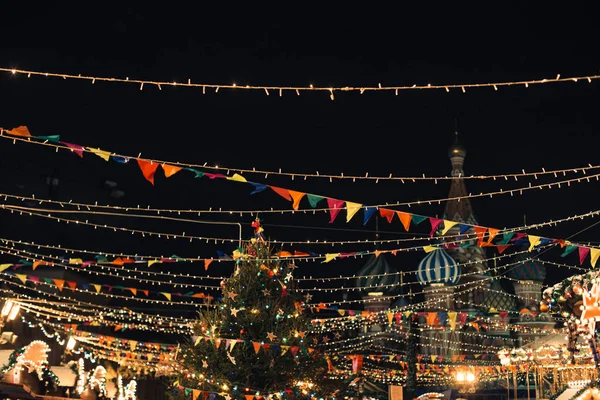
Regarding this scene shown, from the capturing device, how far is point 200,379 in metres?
20.2

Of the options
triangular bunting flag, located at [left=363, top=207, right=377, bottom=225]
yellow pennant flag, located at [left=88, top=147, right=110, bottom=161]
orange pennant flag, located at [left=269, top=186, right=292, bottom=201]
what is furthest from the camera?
triangular bunting flag, located at [left=363, top=207, right=377, bottom=225]

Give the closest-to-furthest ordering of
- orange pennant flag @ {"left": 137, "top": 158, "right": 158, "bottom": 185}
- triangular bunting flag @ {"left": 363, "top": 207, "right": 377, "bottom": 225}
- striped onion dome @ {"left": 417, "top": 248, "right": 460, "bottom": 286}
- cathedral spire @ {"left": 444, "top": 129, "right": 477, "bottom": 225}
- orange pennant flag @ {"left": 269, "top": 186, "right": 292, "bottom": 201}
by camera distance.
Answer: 1. orange pennant flag @ {"left": 137, "top": 158, "right": 158, "bottom": 185}
2. orange pennant flag @ {"left": 269, "top": 186, "right": 292, "bottom": 201}
3. triangular bunting flag @ {"left": 363, "top": 207, "right": 377, "bottom": 225}
4. striped onion dome @ {"left": 417, "top": 248, "right": 460, "bottom": 286}
5. cathedral spire @ {"left": 444, "top": 129, "right": 477, "bottom": 225}

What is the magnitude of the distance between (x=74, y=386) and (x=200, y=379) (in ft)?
25.3

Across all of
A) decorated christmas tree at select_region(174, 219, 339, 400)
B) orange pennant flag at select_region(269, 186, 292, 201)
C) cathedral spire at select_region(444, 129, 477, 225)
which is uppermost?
cathedral spire at select_region(444, 129, 477, 225)

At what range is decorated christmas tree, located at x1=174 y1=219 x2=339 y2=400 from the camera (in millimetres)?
19812

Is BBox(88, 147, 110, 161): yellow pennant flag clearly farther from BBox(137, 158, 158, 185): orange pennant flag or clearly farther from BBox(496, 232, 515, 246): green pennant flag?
BBox(496, 232, 515, 246): green pennant flag

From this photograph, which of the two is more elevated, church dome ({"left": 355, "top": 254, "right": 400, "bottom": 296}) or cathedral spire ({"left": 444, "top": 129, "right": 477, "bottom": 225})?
cathedral spire ({"left": 444, "top": 129, "right": 477, "bottom": 225})

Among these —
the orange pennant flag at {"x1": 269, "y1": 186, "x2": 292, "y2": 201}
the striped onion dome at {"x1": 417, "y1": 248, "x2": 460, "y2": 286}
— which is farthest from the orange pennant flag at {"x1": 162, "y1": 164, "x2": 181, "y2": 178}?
the striped onion dome at {"x1": 417, "y1": 248, "x2": 460, "y2": 286}

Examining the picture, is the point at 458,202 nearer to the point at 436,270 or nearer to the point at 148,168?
the point at 436,270

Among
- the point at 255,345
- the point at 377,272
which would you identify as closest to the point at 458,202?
the point at 377,272

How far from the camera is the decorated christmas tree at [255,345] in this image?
19812 mm

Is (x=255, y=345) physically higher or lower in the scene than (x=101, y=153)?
lower

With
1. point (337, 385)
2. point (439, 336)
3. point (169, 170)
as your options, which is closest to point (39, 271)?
point (337, 385)

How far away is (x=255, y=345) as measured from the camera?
18984 millimetres
